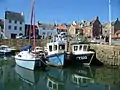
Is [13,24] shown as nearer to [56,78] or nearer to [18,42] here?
[18,42]

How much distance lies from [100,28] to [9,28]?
928 inches

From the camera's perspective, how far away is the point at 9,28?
61.3 meters

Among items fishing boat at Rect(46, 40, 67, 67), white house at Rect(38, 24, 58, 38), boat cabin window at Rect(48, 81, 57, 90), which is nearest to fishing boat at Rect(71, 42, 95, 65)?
fishing boat at Rect(46, 40, 67, 67)

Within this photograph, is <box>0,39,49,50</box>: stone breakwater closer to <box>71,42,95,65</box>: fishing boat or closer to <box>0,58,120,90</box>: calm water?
<box>71,42,95,65</box>: fishing boat

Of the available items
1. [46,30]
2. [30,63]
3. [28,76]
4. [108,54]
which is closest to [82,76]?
[28,76]

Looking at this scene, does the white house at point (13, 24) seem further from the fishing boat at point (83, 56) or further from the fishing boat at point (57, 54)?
the fishing boat at point (83, 56)

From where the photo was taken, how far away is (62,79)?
23.0 meters

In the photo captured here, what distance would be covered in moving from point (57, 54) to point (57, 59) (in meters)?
0.58

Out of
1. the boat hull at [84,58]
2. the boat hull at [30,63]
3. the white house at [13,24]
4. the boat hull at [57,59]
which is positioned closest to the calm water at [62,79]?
the boat hull at [30,63]

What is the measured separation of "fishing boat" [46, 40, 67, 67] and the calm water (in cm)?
98

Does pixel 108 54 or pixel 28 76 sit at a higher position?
pixel 108 54

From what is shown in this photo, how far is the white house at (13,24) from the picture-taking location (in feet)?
200

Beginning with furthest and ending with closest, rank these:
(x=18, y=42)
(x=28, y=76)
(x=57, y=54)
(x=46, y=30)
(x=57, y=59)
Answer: (x=46, y=30), (x=18, y=42), (x=57, y=59), (x=57, y=54), (x=28, y=76)

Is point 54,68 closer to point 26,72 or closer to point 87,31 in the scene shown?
point 26,72
